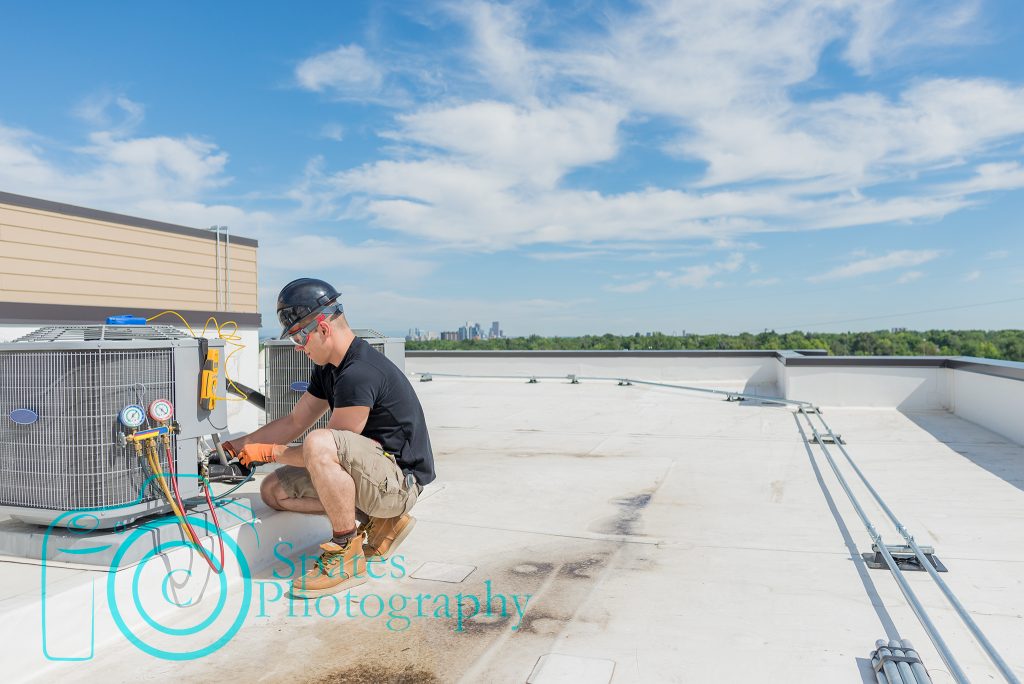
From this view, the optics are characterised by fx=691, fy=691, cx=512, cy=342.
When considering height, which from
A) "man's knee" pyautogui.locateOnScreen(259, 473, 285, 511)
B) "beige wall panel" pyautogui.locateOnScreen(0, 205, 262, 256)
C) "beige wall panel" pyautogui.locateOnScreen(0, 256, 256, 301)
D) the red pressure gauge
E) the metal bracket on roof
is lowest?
the metal bracket on roof

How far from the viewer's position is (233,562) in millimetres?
3576

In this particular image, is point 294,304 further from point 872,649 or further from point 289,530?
point 872,649

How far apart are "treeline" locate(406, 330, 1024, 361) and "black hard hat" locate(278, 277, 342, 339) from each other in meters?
18.2

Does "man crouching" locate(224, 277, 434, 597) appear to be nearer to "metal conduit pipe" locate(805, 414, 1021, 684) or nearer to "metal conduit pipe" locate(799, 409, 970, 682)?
"metal conduit pipe" locate(799, 409, 970, 682)

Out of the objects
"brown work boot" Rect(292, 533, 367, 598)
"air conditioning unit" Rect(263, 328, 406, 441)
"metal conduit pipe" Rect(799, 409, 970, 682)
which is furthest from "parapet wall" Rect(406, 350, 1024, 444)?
"brown work boot" Rect(292, 533, 367, 598)

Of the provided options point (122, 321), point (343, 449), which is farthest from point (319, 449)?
point (122, 321)

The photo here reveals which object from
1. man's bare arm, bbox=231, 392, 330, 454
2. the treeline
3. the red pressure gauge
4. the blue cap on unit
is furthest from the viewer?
the treeline

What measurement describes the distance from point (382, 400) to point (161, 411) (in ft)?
3.41

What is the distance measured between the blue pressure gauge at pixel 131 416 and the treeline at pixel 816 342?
18.5m

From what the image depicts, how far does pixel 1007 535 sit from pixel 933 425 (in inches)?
213

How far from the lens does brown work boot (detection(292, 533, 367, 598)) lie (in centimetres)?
332

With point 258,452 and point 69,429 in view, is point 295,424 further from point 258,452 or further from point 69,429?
point 69,429

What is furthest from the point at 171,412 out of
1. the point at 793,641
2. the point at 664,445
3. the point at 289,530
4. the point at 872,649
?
the point at 664,445

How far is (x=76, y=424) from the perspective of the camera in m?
3.13
